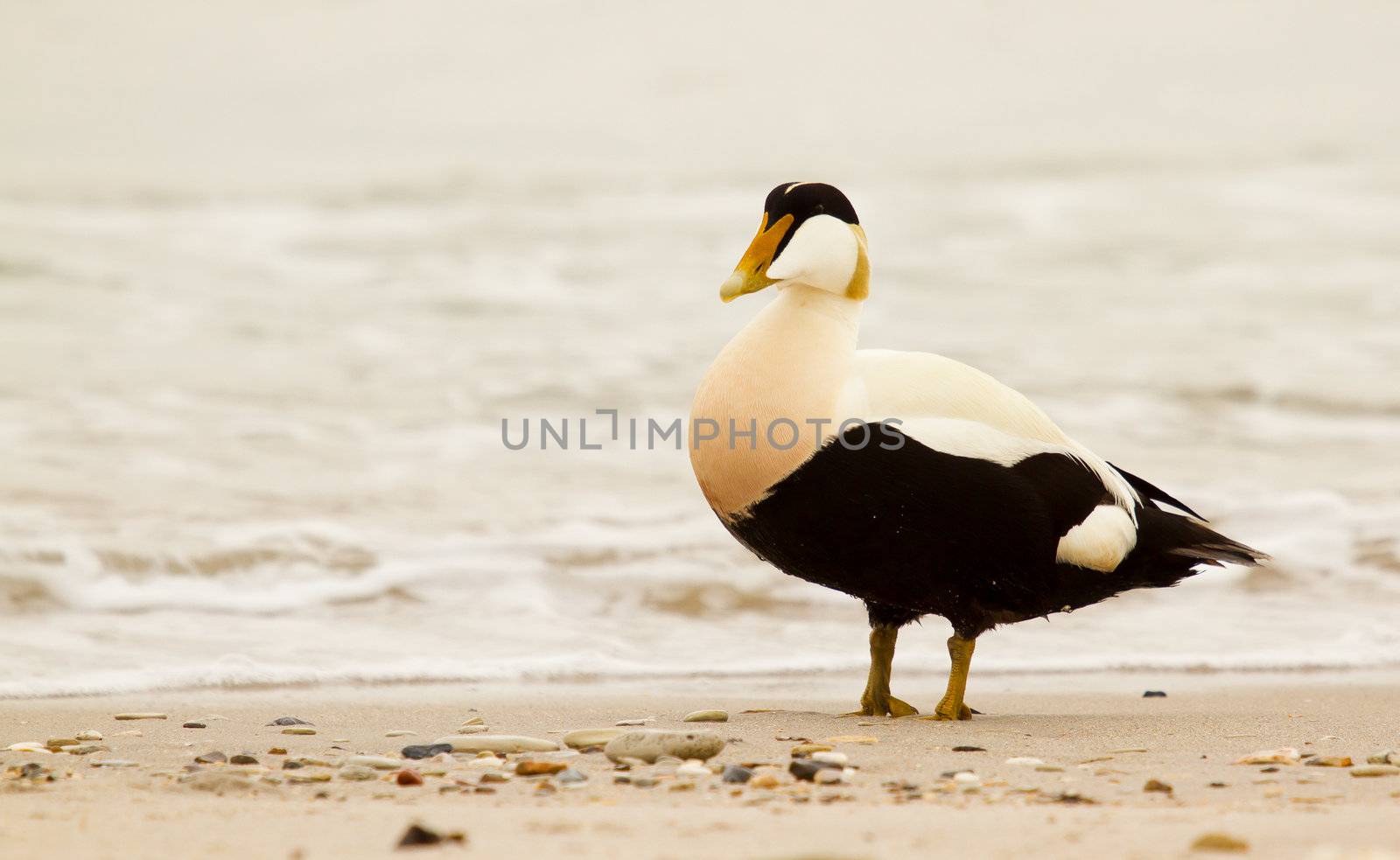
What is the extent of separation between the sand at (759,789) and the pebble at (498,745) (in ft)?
0.49

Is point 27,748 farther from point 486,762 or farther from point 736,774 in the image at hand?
point 736,774

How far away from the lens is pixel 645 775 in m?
3.16

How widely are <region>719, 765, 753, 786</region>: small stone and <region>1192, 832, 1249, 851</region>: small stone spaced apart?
3.19ft

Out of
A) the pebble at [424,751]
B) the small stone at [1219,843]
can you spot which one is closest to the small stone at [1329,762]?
the small stone at [1219,843]

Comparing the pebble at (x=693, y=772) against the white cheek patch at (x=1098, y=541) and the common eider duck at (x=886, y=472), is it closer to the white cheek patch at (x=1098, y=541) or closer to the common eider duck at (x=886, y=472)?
the common eider duck at (x=886, y=472)

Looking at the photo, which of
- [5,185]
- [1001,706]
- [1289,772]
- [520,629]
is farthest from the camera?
[5,185]

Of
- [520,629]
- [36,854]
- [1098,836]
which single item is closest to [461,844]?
[36,854]

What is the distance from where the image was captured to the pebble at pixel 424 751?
→ 3.47m

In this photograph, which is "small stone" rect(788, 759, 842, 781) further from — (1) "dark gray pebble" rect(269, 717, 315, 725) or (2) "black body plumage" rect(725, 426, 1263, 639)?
(1) "dark gray pebble" rect(269, 717, 315, 725)

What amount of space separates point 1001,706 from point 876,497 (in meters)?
1.29

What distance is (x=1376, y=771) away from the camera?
10.9 feet

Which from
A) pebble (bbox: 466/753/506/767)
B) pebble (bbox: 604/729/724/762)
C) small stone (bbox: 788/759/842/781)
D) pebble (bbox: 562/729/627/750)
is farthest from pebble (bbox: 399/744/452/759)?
small stone (bbox: 788/759/842/781)

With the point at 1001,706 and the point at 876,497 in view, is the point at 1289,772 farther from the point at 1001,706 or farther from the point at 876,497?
the point at 1001,706

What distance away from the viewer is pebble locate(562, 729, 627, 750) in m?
3.59
